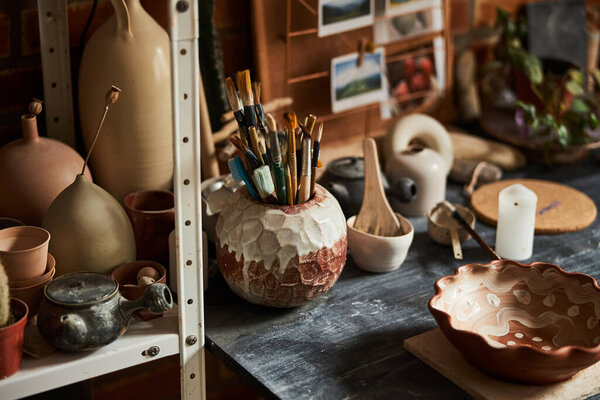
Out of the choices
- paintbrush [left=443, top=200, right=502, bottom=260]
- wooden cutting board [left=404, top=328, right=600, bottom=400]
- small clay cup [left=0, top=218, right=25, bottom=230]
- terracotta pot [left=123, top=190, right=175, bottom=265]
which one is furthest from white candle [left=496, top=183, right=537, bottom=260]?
small clay cup [left=0, top=218, right=25, bottom=230]

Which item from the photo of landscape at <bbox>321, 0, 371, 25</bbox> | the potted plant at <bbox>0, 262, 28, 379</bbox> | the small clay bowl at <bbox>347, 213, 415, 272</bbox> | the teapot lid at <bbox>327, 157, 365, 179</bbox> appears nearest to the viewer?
the potted plant at <bbox>0, 262, 28, 379</bbox>

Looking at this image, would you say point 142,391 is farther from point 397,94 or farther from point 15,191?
point 397,94

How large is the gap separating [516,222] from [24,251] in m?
0.80

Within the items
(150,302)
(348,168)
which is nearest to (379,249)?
(348,168)

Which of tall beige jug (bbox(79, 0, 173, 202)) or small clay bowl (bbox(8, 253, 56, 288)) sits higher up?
tall beige jug (bbox(79, 0, 173, 202))

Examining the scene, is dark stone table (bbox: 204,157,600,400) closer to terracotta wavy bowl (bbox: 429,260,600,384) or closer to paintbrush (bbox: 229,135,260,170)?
terracotta wavy bowl (bbox: 429,260,600,384)

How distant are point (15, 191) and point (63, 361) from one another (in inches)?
11.8

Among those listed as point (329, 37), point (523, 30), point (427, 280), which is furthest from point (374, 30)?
point (427, 280)

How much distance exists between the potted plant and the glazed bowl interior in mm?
550

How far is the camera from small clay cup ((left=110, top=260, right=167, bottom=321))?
1.02 metres

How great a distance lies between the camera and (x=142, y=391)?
164 cm

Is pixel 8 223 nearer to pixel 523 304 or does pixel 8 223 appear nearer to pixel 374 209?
pixel 374 209

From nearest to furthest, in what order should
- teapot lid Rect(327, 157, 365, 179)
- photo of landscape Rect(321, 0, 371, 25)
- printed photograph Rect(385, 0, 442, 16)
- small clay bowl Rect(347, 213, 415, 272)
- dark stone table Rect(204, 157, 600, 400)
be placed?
dark stone table Rect(204, 157, 600, 400)
small clay bowl Rect(347, 213, 415, 272)
teapot lid Rect(327, 157, 365, 179)
photo of landscape Rect(321, 0, 371, 25)
printed photograph Rect(385, 0, 442, 16)

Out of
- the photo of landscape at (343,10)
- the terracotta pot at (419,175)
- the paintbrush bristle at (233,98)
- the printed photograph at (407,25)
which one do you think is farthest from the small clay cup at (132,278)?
the printed photograph at (407,25)
